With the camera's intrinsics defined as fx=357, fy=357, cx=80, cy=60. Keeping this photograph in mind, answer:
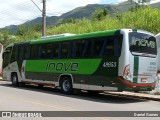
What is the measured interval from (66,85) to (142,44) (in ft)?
16.3

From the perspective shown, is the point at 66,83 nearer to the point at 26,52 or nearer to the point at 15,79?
the point at 26,52

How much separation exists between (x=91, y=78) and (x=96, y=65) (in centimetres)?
72

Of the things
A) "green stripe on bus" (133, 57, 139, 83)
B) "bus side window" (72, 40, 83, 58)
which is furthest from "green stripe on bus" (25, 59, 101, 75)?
"green stripe on bus" (133, 57, 139, 83)

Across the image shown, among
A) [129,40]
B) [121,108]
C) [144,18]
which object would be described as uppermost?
[144,18]

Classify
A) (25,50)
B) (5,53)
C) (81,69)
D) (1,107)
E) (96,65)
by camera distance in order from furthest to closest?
(5,53) → (25,50) → (81,69) → (96,65) → (1,107)

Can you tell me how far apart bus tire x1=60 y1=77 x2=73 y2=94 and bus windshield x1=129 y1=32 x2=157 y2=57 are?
4411 mm

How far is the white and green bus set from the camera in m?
15.3

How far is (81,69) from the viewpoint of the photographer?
1761cm

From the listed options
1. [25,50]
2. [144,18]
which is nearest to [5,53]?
[25,50]

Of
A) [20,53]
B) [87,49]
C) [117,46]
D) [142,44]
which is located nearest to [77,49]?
[87,49]

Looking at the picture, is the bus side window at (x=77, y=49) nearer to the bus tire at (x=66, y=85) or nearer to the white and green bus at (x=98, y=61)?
the white and green bus at (x=98, y=61)

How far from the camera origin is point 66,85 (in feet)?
61.9

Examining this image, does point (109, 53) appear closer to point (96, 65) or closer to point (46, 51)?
point (96, 65)

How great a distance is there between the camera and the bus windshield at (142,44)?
610 inches
